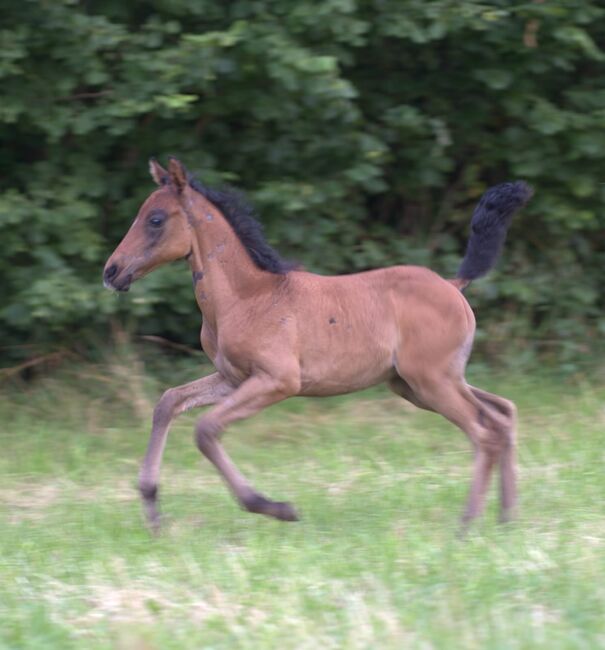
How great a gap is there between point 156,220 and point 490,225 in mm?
1900

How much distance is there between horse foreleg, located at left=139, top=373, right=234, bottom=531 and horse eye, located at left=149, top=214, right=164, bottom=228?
2.87 feet

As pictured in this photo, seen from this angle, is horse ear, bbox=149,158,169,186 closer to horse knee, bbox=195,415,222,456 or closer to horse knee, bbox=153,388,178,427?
horse knee, bbox=153,388,178,427

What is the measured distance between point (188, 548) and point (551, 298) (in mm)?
5575

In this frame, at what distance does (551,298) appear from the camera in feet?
33.5

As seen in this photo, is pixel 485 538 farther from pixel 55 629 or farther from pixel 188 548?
pixel 55 629

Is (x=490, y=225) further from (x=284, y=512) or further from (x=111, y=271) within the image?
(x=111, y=271)

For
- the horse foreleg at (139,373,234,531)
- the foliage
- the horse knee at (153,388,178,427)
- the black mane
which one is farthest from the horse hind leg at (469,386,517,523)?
the foliage

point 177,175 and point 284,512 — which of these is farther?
point 177,175

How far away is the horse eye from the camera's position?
6.20 m

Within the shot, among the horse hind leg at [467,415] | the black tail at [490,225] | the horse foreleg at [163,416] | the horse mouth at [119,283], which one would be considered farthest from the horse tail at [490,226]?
the horse mouth at [119,283]

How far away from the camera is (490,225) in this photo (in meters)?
6.58

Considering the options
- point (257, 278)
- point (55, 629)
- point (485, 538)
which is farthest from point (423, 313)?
point (55, 629)

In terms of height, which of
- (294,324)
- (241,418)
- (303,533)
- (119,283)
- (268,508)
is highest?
(119,283)

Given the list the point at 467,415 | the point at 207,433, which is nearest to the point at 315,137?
the point at 467,415
